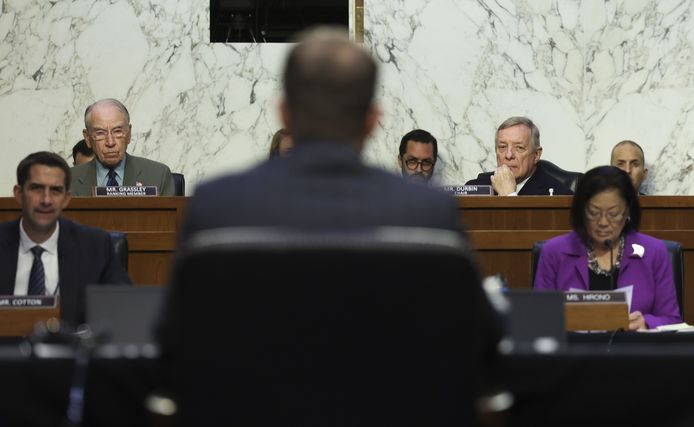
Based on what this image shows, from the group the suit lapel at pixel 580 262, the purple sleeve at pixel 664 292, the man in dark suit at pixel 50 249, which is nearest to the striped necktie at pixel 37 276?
the man in dark suit at pixel 50 249

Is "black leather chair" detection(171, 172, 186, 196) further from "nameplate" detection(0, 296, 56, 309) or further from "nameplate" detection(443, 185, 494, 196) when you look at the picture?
"nameplate" detection(0, 296, 56, 309)

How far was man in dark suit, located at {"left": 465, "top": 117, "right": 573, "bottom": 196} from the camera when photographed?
7820mm

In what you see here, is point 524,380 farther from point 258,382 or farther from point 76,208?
point 76,208

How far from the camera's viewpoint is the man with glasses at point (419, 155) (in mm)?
8195

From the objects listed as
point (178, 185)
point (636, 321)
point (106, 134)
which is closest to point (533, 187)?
point (178, 185)

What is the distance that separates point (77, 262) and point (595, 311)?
6.12 ft

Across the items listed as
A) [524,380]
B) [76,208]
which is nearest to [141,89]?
[76,208]

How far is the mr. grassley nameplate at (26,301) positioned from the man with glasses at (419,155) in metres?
3.85

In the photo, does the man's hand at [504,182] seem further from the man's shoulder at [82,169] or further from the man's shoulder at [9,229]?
the man's shoulder at [9,229]

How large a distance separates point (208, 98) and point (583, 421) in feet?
22.0

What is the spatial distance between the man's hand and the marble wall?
4.84ft

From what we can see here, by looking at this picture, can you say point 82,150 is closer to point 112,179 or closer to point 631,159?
point 112,179

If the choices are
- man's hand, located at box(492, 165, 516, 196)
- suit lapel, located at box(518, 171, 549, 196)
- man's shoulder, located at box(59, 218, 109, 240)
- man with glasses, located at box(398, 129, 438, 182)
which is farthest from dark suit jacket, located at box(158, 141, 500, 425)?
man with glasses, located at box(398, 129, 438, 182)

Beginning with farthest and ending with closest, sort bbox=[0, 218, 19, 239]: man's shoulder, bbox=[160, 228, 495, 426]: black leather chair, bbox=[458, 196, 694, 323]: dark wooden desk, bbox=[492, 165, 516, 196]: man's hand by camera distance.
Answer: bbox=[492, 165, 516, 196]: man's hand
bbox=[458, 196, 694, 323]: dark wooden desk
bbox=[0, 218, 19, 239]: man's shoulder
bbox=[160, 228, 495, 426]: black leather chair
